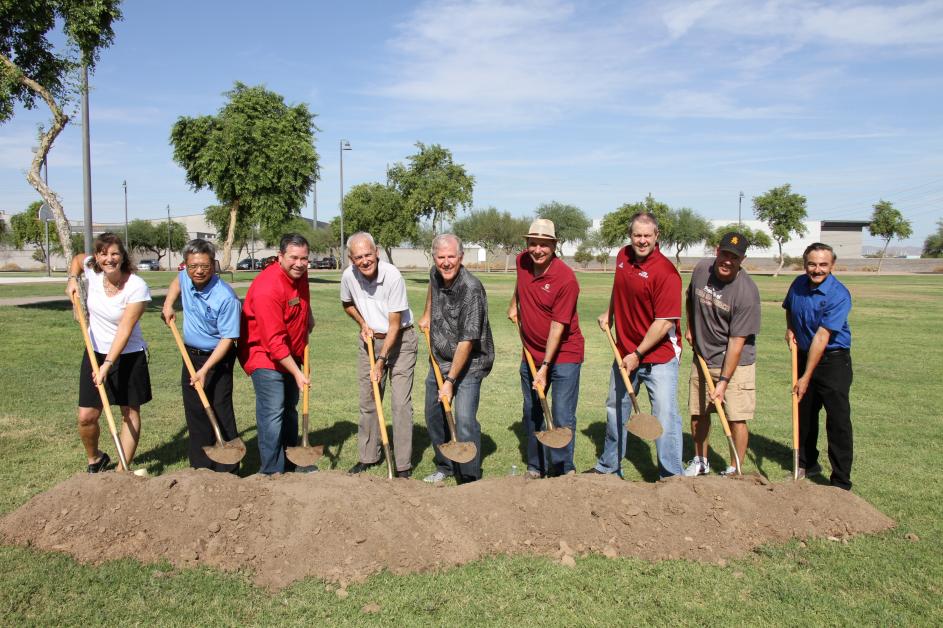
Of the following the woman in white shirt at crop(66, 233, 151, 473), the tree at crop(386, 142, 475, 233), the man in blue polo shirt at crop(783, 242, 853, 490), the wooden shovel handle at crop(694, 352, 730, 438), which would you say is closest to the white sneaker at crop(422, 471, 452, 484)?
the wooden shovel handle at crop(694, 352, 730, 438)

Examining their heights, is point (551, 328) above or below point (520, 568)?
above

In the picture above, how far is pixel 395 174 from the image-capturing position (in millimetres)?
37281

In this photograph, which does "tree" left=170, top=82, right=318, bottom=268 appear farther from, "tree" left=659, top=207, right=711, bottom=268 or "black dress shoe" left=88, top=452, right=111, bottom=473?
"tree" left=659, top=207, right=711, bottom=268

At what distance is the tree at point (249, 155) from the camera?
26.2 metres

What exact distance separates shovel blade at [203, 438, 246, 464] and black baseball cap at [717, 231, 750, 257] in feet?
12.5

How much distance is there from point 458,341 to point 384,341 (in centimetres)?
60

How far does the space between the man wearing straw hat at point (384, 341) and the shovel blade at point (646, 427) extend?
1724 mm

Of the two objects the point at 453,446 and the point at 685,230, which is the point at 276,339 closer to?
the point at 453,446

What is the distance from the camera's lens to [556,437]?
502cm

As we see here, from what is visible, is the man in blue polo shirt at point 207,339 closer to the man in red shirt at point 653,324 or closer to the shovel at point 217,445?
the shovel at point 217,445

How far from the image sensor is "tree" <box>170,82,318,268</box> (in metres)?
26.2

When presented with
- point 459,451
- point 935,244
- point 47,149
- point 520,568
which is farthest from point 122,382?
point 935,244

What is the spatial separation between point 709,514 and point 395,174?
34.7 meters

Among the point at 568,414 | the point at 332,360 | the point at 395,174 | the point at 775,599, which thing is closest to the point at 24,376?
the point at 332,360
